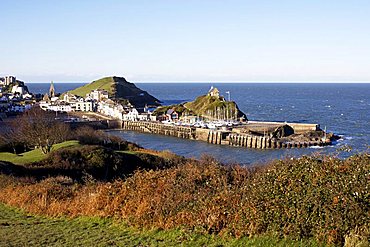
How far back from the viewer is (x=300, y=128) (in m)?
58.4

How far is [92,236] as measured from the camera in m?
8.38

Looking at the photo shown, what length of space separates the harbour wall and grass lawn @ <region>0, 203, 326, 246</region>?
1642 inches

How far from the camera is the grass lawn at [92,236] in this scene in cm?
715

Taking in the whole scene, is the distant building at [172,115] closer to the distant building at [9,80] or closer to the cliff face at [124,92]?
the cliff face at [124,92]

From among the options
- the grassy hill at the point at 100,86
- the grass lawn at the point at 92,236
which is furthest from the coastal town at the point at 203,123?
the grass lawn at the point at 92,236

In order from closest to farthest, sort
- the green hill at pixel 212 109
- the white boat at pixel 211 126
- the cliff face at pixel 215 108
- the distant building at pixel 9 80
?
the white boat at pixel 211 126 → the cliff face at pixel 215 108 → the green hill at pixel 212 109 → the distant building at pixel 9 80

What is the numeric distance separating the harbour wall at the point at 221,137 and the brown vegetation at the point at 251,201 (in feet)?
131

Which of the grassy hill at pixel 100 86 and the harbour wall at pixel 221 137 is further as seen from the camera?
the grassy hill at pixel 100 86

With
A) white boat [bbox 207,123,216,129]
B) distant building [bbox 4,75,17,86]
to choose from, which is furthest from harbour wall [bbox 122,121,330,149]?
distant building [bbox 4,75,17,86]

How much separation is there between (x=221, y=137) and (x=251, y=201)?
47666mm

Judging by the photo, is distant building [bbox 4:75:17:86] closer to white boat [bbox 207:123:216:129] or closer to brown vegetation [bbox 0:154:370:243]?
white boat [bbox 207:123:216:129]

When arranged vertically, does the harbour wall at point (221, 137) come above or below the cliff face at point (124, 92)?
below

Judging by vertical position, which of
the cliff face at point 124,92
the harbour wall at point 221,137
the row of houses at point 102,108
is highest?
the cliff face at point 124,92

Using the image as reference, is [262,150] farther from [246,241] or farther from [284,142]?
[246,241]
